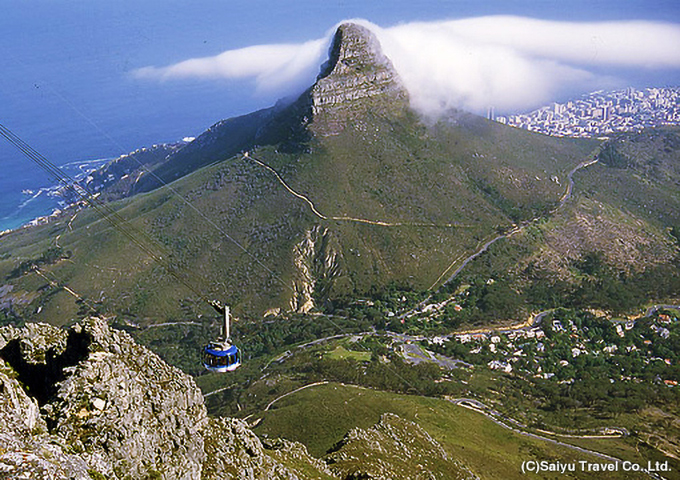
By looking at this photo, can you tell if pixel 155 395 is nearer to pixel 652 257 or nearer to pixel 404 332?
pixel 404 332

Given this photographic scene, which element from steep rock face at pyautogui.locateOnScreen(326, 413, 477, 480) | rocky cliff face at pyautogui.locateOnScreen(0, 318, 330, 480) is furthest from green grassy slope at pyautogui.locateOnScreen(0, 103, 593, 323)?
rocky cliff face at pyautogui.locateOnScreen(0, 318, 330, 480)

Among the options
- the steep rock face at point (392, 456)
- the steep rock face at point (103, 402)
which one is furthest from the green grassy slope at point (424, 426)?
the steep rock face at point (103, 402)

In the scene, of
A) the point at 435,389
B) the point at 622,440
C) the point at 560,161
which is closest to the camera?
the point at 622,440

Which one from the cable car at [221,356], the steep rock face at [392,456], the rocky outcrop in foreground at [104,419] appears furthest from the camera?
the steep rock face at [392,456]

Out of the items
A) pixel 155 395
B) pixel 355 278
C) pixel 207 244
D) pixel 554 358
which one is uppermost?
pixel 155 395

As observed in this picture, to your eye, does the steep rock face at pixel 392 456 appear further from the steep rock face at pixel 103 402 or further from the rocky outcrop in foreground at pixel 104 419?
the steep rock face at pixel 103 402

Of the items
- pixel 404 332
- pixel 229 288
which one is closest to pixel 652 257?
pixel 404 332
